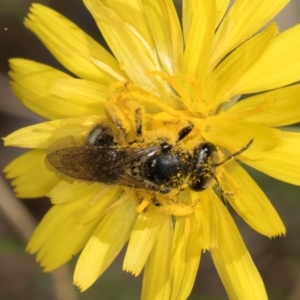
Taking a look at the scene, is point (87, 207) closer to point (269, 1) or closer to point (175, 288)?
point (175, 288)

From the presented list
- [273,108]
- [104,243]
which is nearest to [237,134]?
[273,108]

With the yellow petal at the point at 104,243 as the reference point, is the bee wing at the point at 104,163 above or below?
A: above

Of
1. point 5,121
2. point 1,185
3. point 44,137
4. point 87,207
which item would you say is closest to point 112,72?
point 44,137

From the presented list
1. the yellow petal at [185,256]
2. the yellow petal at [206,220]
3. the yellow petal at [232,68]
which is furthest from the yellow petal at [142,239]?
the yellow petal at [232,68]

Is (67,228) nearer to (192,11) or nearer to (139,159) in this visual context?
(139,159)

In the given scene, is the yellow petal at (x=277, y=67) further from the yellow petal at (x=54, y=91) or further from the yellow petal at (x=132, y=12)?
the yellow petal at (x=54, y=91)

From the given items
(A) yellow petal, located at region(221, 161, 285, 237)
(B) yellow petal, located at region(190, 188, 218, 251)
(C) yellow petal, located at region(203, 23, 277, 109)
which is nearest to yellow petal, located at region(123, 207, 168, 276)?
(B) yellow petal, located at region(190, 188, 218, 251)
